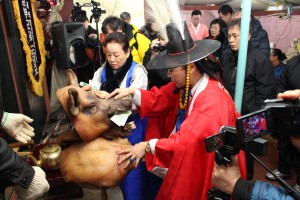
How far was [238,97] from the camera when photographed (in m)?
2.09

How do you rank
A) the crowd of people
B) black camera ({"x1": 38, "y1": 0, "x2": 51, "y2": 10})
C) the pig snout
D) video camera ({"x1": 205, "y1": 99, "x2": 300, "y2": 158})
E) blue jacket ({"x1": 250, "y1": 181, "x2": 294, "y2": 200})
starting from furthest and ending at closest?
black camera ({"x1": 38, "y1": 0, "x2": 51, "y2": 10}), the pig snout, the crowd of people, blue jacket ({"x1": 250, "y1": 181, "x2": 294, "y2": 200}), video camera ({"x1": 205, "y1": 99, "x2": 300, "y2": 158})

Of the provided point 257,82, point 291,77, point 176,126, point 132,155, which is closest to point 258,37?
point 291,77

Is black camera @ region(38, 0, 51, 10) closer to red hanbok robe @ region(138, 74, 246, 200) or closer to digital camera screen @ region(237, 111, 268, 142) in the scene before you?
red hanbok robe @ region(138, 74, 246, 200)

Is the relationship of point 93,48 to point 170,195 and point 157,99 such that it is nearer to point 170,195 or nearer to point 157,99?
point 157,99

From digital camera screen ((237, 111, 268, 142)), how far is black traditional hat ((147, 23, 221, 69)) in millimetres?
768

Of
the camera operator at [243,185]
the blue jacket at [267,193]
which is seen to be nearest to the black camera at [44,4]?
the camera operator at [243,185]

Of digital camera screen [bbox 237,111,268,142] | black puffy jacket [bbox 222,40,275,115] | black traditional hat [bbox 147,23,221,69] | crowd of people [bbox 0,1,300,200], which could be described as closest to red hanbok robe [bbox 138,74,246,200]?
crowd of people [bbox 0,1,300,200]

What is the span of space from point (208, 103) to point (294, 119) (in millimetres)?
766

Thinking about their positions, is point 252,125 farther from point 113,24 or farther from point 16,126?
point 113,24

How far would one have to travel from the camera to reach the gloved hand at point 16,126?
153 centimetres

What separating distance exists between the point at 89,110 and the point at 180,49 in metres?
0.67

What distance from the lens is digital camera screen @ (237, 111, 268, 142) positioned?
0.90 meters

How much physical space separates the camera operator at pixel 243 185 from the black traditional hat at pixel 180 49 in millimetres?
738

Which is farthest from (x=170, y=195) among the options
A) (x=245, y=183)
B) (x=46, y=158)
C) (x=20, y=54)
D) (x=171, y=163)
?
(x=20, y=54)
